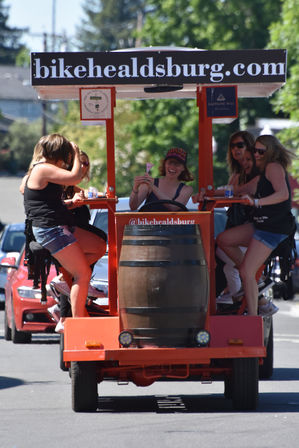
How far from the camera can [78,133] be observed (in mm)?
60000

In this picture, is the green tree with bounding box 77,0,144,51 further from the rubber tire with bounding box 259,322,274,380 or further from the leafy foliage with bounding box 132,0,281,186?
the rubber tire with bounding box 259,322,274,380

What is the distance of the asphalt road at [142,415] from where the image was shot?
821 centimetres

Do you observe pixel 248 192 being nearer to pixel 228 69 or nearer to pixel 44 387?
pixel 228 69

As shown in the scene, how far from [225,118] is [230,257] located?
1.19 m

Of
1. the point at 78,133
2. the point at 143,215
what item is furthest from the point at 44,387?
the point at 78,133

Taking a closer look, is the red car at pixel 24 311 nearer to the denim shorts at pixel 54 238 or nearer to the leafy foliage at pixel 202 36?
the denim shorts at pixel 54 238

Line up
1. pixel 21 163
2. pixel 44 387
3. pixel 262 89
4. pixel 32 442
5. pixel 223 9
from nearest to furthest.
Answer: pixel 32 442 → pixel 262 89 → pixel 44 387 → pixel 223 9 → pixel 21 163

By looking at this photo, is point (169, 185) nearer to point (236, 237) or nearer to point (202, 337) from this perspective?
point (236, 237)

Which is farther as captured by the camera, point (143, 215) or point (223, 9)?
point (223, 9)

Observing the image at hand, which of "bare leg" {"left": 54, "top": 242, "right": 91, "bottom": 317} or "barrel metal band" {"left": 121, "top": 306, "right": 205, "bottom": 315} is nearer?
"barrel metal band" {"left": 121, "top": 306, "right": 205, "bottom": 315}

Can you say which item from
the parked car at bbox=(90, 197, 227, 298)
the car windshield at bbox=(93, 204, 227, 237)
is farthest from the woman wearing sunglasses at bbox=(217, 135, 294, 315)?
the car windshield at bbox=(93, 204, 227, 237)

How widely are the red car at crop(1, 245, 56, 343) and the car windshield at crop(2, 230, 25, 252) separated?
28.1ft

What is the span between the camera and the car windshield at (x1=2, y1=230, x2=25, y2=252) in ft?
82.9

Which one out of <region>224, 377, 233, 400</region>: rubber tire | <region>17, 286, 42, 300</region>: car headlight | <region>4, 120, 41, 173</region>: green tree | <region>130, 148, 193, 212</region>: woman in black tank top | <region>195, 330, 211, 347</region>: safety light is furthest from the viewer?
<region>4, 120, 41, 173</region>: green tree
